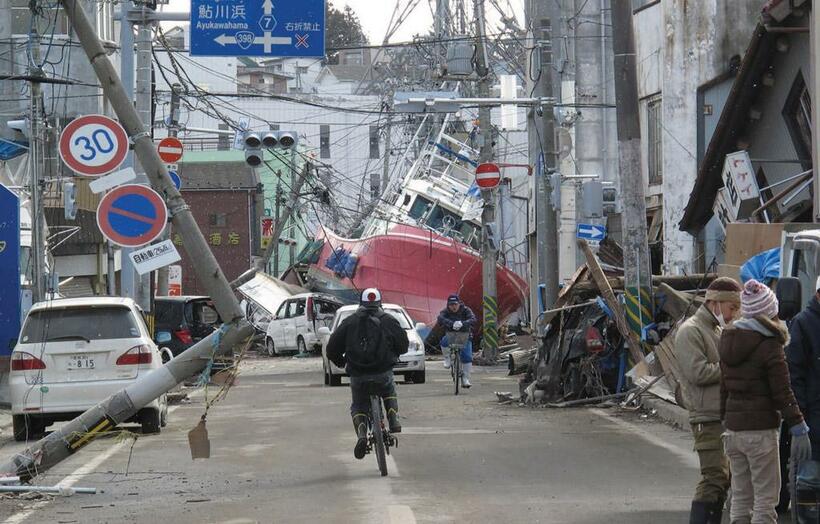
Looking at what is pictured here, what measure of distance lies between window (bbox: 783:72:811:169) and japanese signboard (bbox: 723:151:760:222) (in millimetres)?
792

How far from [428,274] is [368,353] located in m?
34.3

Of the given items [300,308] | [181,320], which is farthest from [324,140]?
[181,320]

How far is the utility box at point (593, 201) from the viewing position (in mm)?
27516

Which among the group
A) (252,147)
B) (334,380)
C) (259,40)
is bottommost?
(334,380)

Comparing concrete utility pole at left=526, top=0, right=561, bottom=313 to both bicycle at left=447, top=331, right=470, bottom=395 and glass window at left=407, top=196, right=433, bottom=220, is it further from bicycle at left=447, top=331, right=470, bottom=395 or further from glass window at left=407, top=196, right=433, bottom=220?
glass window at left=407, top=196, right=433, bottom=220

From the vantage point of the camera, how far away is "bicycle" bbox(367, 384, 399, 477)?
13.0m

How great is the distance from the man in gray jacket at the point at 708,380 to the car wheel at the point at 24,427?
414 inches

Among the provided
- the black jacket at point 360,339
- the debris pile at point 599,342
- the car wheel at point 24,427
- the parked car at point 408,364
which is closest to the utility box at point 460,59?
the parked car at point 408,364

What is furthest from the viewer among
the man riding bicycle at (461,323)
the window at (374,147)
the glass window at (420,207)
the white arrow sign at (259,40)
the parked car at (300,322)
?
the window at (374,147)

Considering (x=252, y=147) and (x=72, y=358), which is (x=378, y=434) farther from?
(x=252, y=147)

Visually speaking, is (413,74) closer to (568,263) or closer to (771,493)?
(568,263)

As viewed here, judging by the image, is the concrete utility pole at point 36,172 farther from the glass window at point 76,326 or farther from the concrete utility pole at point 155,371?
the concrete utility pole at point 155,371

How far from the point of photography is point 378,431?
13086 mm

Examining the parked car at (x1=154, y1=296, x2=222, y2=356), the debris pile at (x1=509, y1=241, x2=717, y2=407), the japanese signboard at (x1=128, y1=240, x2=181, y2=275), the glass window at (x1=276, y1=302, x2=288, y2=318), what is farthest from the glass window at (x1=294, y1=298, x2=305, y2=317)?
the japanese signboard at (x1=128, y1=240, x2=181, y2=275)
